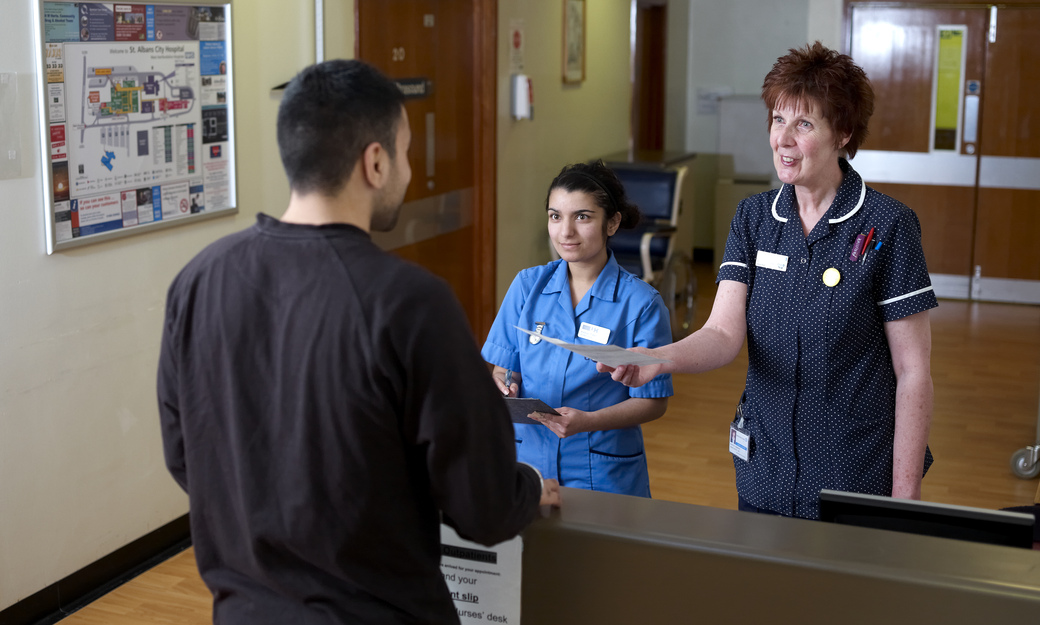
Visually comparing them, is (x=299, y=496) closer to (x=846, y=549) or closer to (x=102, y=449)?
(x=846, y=549)

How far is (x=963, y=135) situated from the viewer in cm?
770

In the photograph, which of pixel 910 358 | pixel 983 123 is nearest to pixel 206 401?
pixel 910 358

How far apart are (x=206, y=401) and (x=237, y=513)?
0.14 meters

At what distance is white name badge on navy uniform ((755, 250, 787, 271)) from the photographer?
79.0 inches

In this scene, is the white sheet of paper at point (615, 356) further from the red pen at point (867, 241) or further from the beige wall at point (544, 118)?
the beige wall at point (544, 118)

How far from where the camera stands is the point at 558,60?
6707 mm

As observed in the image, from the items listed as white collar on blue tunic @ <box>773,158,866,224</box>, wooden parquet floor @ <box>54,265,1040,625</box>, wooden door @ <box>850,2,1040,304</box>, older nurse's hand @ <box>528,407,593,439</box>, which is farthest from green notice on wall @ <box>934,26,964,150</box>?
older nurse's hand @ <box>528,407,593,439</box>

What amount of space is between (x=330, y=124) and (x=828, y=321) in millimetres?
1148

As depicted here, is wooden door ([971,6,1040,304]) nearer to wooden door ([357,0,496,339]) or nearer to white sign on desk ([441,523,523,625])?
wooden door ([357,0,496,339])

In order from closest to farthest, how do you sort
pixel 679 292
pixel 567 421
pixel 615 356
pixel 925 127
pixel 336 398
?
pixel 336 398
pixel 615 356
pixel 567 421
pixel 679 292
pixel 925 127

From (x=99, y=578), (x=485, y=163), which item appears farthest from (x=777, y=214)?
(x=485, y=163)

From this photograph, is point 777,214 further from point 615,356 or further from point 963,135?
point 963,135

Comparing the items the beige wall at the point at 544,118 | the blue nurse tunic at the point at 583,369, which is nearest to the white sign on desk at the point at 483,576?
the blue nurse tunic at the point at 583,369

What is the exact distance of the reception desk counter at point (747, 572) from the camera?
1204mm
